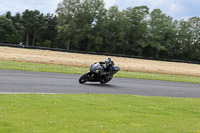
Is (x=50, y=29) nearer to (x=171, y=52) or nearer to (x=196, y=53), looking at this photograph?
(x=171, y=52)

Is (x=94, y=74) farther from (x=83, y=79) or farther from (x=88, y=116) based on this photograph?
(x=88, y=116)

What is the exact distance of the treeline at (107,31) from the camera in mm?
72062

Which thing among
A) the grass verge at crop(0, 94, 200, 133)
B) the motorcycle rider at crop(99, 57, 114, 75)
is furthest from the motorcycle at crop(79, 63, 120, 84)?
the grass verge at crop(0, 94, 200, 133)

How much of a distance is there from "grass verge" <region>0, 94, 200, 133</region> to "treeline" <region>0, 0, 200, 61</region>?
2356 inches

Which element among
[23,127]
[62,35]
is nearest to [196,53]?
[62,35]

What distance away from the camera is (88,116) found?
844 centimetres

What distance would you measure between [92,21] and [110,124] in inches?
2726

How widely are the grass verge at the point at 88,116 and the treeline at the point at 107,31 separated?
5984 cm

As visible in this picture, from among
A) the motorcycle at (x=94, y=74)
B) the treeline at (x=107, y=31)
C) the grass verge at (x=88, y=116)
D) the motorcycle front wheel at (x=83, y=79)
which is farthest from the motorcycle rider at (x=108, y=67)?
the treeline at (x=107, y=31)

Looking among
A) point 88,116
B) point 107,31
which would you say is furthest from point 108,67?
point 107,31

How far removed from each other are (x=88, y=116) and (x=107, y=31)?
2687 inches

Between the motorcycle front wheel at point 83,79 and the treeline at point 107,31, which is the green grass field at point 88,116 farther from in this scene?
the treeline at point 107,31

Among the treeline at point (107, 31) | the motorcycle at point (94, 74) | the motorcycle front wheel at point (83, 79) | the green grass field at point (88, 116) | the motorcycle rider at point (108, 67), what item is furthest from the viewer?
the treeline at point (107, 31)

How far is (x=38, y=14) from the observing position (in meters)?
86.4
